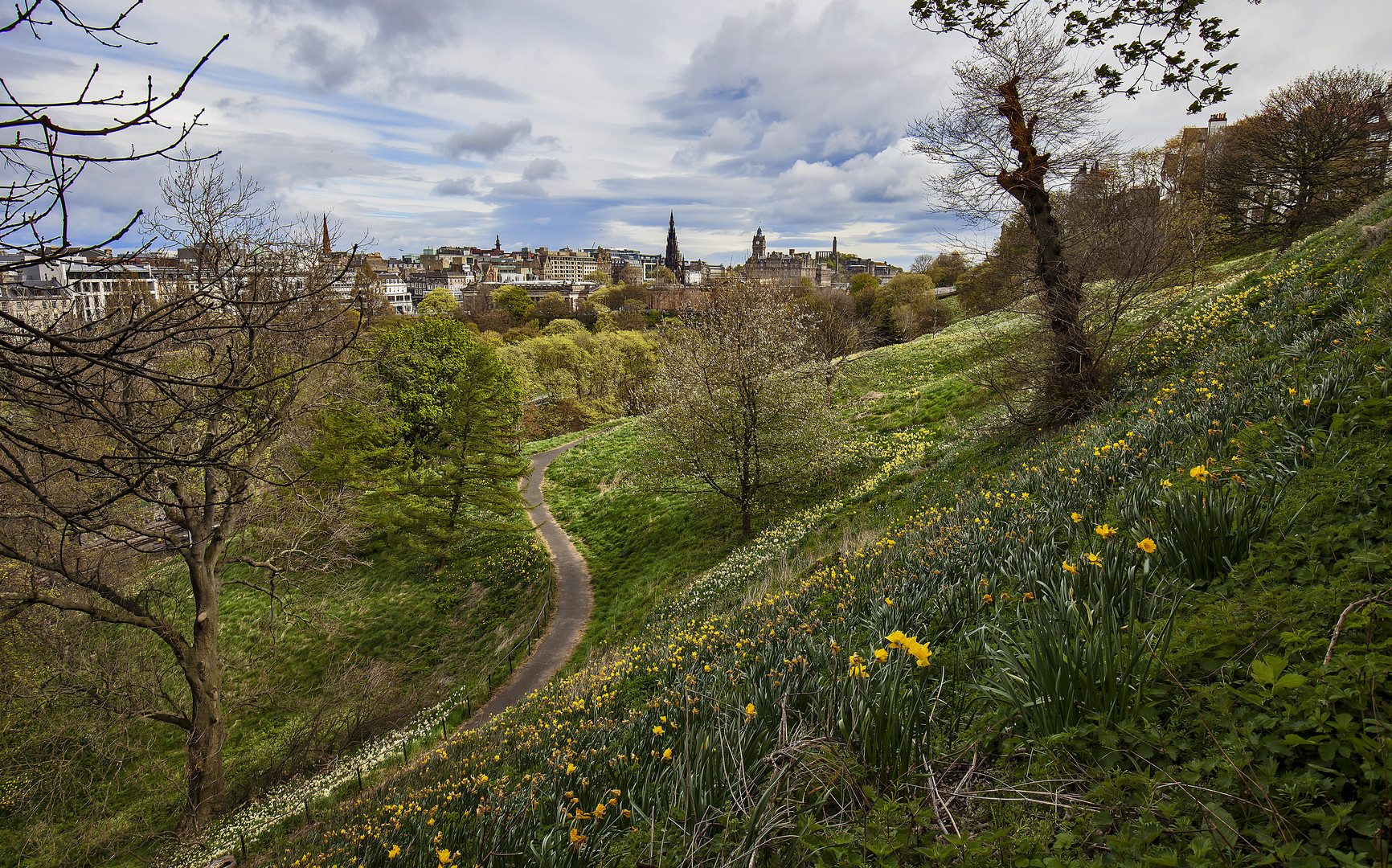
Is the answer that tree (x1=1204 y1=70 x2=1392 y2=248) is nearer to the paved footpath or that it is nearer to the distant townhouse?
the paved footpath

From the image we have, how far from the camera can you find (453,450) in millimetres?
18938

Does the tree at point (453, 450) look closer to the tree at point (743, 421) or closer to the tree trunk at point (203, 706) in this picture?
the tree at point (743, 421)

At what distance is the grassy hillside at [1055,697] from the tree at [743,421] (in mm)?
8306

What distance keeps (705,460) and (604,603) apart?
4725mm

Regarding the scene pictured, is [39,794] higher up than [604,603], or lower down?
lower down

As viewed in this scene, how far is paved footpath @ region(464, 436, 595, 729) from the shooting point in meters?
12.1

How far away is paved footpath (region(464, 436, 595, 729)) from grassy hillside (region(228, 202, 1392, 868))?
239 inches

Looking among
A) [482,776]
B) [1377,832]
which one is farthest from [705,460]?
[1377,832]

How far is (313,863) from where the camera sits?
4.36 meters

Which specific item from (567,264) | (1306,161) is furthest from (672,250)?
(1306,161)

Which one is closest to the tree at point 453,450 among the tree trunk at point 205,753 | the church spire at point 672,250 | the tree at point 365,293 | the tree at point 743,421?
the tree at point 365,293

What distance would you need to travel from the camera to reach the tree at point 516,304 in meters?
80.9

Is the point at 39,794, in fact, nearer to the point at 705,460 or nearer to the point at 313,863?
the point at 313,863

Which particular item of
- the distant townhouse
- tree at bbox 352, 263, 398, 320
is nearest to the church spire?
the distant townhouse
